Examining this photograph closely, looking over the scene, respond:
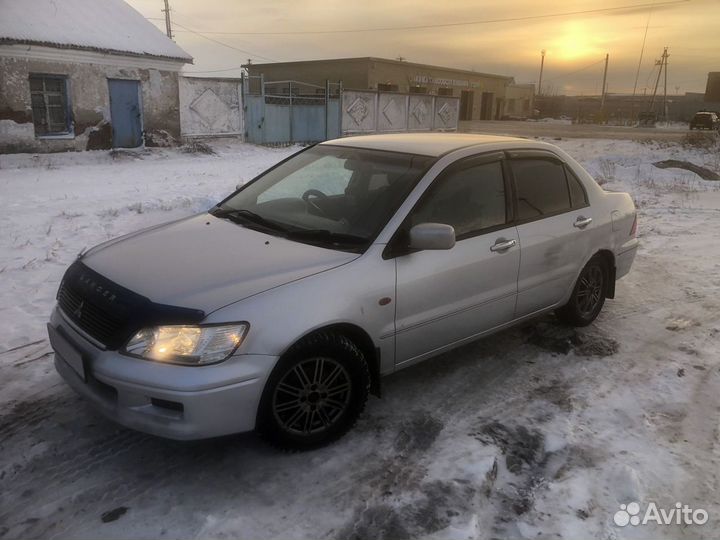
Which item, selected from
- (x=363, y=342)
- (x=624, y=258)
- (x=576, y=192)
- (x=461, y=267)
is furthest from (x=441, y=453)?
(x=624, y=258)

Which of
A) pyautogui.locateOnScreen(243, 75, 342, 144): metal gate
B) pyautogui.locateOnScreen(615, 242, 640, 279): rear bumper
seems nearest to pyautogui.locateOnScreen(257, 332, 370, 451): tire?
pyautogui.locateOnScreen(615, 242, 640, 279): rear bumper

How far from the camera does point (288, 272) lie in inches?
119

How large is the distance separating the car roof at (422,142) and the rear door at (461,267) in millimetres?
181

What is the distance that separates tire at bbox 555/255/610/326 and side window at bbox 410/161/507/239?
124 cm

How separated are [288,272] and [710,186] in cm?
1375

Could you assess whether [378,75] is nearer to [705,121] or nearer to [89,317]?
[705,121]

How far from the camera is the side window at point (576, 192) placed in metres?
4.67

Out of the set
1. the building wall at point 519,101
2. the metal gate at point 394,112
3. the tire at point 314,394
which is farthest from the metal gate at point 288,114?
the building wall at point 519,101

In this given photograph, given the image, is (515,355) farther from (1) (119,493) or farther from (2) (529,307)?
(1) (119,493)

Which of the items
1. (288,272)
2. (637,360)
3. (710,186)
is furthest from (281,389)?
(710,186)

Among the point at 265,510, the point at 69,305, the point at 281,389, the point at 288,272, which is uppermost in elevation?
the point at 288,272

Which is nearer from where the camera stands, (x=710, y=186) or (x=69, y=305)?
(x=69, y=305)

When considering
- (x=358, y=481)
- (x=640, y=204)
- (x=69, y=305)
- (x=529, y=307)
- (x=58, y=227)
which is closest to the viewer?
(x=358, y=481)

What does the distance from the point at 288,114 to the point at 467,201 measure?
1980 cm
